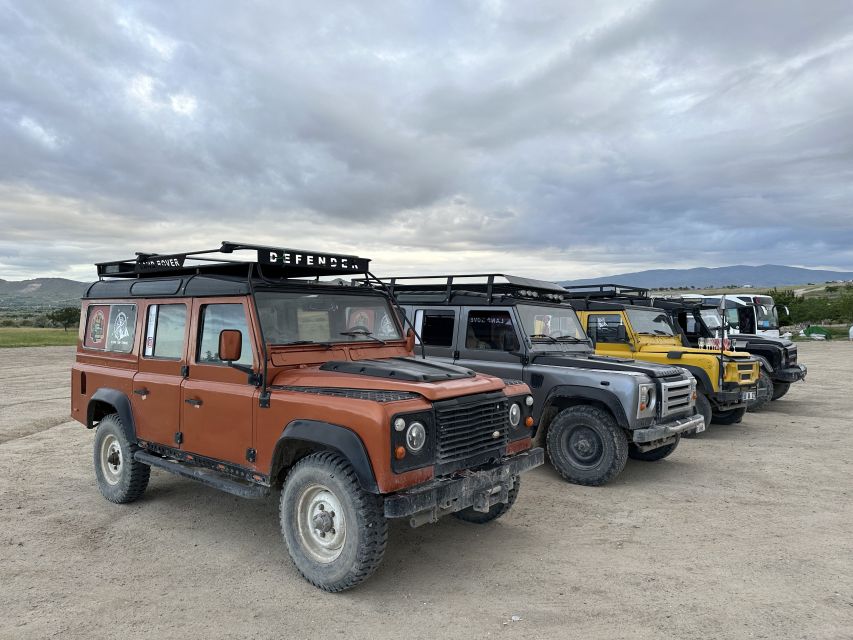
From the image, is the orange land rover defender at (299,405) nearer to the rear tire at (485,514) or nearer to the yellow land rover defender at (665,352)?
the rear tire at (485,514)

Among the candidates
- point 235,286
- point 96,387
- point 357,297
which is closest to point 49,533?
point 96,387

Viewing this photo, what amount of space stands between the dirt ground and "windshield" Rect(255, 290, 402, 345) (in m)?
1.78

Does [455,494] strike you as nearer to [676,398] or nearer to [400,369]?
[400,369]

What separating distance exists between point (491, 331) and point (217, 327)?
3.67 m

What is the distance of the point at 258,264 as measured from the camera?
4.83m

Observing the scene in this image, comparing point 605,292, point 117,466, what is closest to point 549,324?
point 605,292

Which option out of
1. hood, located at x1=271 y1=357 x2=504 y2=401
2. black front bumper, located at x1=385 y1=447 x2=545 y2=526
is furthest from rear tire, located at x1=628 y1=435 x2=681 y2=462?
hood, located at x1=271 y1=357 x2=504 y2=401

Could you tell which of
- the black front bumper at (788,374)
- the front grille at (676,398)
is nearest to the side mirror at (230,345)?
the front grille at (676,398)

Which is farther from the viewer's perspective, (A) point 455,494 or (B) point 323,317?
(B) point 323,317

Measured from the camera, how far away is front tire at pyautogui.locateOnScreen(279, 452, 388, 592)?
388 centimetres

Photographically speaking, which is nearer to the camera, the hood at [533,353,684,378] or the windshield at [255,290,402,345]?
the windshield at [255,290,402,345]

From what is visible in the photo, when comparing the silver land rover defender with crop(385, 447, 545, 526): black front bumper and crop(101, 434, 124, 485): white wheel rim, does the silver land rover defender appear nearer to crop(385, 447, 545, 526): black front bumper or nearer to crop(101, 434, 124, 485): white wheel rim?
crop(385, 447, 545, 526): black front bumper

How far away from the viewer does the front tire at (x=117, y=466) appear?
5.77m

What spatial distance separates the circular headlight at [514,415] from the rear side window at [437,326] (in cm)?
305
